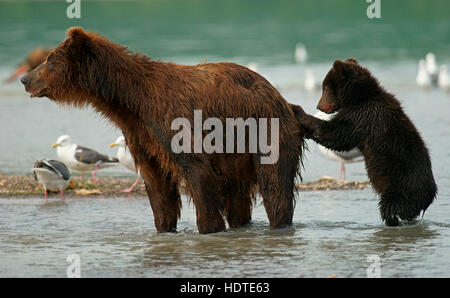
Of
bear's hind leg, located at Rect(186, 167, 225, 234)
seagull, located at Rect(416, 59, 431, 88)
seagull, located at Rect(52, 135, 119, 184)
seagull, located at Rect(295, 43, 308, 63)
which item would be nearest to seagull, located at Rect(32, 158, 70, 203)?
seagull, located at Rect(52, 135, 119, 184)

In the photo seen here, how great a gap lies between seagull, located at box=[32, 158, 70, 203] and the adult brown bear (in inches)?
110

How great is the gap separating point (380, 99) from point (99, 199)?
3.87m

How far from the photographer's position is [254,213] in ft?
29.5

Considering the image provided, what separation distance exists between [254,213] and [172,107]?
7.20ft

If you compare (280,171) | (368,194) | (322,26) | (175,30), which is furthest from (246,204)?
(322,26)

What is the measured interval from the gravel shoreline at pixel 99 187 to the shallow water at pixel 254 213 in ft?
1.16

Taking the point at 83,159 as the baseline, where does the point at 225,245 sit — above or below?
below

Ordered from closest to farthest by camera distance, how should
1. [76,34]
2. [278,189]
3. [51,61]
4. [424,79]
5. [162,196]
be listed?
[76,34], [51,61], [278,189], [162,196], [424,79]

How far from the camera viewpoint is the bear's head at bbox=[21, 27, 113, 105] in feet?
23.6

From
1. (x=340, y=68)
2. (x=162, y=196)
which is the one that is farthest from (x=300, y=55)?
(x=162, y=196)

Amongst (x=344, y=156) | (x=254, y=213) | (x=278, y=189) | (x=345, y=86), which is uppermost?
(x=345, y=86)

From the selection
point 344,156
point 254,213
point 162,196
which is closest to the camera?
point 162,196

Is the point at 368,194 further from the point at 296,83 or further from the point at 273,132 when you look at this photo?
the point at 296,83

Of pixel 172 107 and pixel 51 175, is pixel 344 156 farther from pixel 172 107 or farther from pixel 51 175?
pixel 172 107
